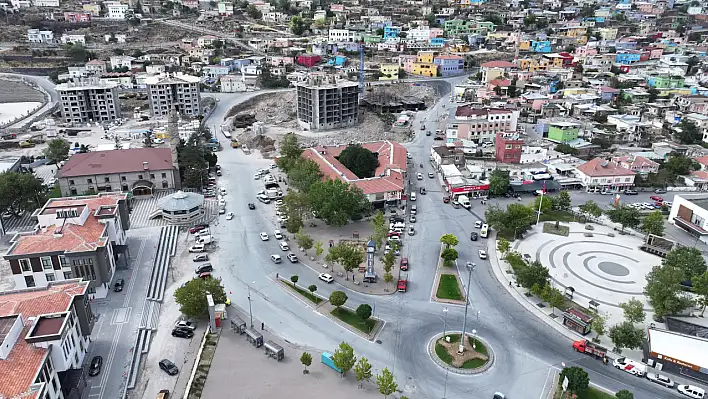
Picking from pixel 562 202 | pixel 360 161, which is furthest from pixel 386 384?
pixel 360 161

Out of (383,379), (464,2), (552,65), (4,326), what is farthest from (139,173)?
(464,2)

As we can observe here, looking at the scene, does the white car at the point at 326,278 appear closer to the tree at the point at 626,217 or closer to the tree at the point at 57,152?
the tree at the point at 626,217

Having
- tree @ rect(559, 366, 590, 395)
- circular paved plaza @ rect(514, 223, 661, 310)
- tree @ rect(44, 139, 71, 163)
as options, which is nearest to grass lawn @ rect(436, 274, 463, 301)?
circular paved plaza @ rect(514, 223, 661, 310)

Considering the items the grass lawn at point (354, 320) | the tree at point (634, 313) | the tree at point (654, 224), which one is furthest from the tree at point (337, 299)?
the tree at point (654, 224)

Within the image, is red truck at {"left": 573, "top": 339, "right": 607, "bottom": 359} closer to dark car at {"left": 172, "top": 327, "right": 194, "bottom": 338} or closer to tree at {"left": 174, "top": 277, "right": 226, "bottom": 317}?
tree at {"left": 174, "top": 277, "right": 226, "bottom": 317}

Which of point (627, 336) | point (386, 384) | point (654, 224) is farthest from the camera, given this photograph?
point (654, 224)

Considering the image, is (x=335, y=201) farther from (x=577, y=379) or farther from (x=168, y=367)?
(x=577, y=379)
